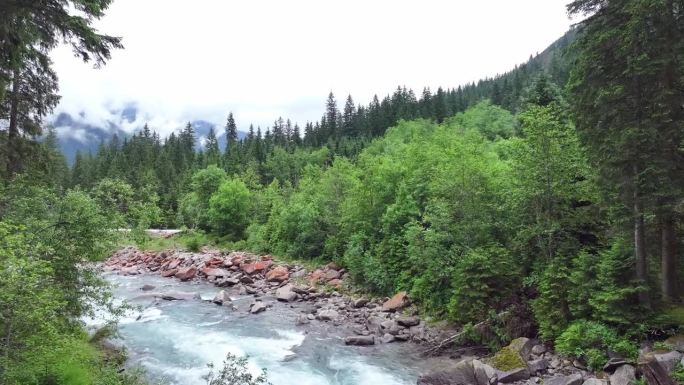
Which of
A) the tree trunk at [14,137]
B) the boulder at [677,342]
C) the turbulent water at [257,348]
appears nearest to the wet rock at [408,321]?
the turbulent water at [257,348]

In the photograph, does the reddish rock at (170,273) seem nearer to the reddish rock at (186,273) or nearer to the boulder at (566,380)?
the reddish rock at (186,273)

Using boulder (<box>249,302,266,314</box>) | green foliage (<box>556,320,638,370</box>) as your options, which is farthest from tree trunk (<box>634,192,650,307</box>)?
boulder (<box>249,302,266,314</box>)

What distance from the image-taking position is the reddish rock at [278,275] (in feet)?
109

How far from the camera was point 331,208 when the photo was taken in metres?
39.0

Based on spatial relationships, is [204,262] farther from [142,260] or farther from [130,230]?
[130,230]

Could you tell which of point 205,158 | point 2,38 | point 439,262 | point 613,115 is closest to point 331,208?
point 439,262

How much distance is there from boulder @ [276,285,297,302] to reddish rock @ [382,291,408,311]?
22.1ft

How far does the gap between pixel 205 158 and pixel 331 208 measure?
72660 mm

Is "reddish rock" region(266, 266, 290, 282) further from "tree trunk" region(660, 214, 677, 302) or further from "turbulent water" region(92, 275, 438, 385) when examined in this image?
"tree trunk" region(660, 214, 677, 302)

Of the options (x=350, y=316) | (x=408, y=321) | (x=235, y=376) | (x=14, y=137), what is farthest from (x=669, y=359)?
(x=14, y=137)

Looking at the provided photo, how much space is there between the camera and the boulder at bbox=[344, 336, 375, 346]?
19.9 m

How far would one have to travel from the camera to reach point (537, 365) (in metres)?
14.7

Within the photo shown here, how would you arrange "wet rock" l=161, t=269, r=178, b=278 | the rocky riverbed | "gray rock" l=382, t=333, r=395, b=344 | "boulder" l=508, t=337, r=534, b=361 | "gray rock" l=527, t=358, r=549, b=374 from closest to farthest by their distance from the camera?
the rocky riverbed < "gray rock" l=527, t=358, r=549, b=374 < "boulder" l=508, t=337, r=534, b=361 < "gray rock" l=382, t=333, r=395, b=344 < "wet rock" l=161, t=269, r=178, b=278

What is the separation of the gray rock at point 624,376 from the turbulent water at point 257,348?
20.2 feet
